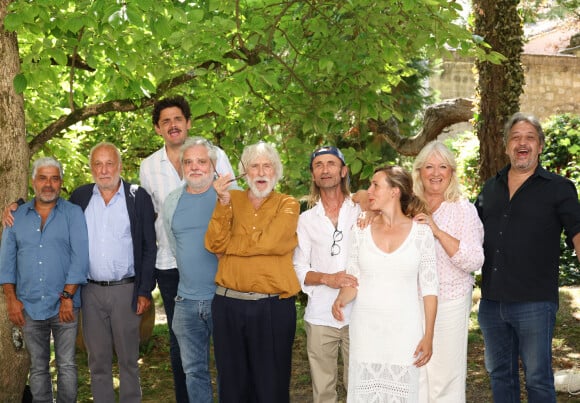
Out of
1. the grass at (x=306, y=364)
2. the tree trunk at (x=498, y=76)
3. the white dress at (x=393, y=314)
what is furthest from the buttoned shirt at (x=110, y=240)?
the tree trunk at (x=498, y=76)

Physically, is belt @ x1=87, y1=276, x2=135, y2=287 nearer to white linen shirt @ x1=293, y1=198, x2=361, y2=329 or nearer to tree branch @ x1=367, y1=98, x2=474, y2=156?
white linen shirt @ x1=293, y1=198, x2=361, y2=329

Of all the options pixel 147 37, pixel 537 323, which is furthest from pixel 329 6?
pixel 537 323

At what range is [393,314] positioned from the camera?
396cm

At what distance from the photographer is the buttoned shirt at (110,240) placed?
15.8 feet

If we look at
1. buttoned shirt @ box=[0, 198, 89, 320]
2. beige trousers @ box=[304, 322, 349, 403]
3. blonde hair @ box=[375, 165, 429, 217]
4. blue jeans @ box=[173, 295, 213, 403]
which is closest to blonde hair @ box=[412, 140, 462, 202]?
blonde hair @ box=[375, 165, 429, 217]

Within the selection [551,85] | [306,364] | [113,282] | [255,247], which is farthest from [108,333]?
[551,85]

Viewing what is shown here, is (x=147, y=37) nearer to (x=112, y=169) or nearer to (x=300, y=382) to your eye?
(x=112, y=169)

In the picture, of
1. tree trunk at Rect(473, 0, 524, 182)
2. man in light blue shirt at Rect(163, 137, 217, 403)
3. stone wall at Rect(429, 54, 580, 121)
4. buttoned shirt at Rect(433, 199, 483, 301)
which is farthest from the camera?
stone wall at Rect(429, 54, 580, 121)

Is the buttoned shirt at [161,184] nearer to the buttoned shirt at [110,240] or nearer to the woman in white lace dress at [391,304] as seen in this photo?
the buttoned shirt at [110,240]

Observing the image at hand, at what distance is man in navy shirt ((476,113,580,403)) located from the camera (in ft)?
14.0

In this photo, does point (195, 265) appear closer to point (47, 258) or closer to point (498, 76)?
point (47, 258)

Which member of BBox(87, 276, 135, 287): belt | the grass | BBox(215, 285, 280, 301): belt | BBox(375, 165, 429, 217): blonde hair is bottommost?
the grass

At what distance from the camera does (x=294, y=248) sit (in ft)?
14.5

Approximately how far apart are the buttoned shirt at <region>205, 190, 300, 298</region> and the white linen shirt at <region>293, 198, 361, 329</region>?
0.31 feet
